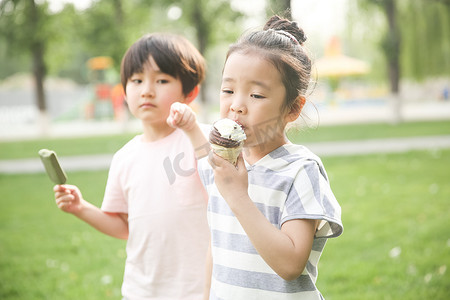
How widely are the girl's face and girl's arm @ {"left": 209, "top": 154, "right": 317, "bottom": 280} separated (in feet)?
0.49

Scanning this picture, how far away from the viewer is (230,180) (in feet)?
4.31

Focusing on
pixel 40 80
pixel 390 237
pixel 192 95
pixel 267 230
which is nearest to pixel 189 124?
pixel 192 95

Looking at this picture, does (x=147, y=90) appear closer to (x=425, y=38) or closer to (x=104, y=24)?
(x=104, y=24)

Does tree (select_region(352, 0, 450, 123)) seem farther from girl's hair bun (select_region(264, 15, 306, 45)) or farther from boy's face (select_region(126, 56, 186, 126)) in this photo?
girl's hair bun (select_region(264, 15, 306, 45))

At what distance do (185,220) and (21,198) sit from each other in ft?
19.8

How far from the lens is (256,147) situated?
1493 millimetres

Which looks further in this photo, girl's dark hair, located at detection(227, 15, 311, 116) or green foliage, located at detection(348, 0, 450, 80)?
green foliage, located at detection(348, 0, 450, 80)

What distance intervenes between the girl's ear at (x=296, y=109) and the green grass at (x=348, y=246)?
7.24 feet

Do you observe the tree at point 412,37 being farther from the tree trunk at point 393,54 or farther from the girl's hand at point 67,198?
the girl's hand at point 67,198

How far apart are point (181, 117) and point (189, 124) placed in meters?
0.06

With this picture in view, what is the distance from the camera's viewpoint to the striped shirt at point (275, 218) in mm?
1322

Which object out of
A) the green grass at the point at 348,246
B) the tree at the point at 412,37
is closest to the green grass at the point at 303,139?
the tree at the point at 412,37

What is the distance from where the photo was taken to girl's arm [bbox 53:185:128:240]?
197 centimetres

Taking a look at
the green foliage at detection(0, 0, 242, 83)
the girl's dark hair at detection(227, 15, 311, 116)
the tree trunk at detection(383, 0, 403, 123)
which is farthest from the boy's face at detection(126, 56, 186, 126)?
the green foliage at detection(0, 0, 242, 83)
